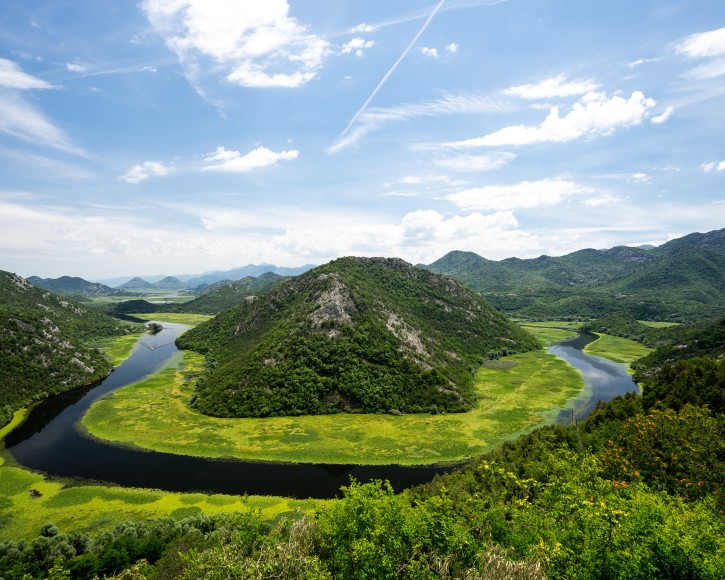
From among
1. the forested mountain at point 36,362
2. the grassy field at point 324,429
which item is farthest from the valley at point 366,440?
the forested mountain at point 36,362

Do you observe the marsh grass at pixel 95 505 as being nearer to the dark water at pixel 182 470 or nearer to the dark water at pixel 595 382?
the dark water at pixel 182 470

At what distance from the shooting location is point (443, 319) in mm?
188875

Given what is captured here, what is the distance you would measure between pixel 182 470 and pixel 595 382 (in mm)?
142654

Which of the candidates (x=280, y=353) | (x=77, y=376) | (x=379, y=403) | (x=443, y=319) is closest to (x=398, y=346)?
(x=379, y=403)

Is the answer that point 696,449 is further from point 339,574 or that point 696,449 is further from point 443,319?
point 443,319

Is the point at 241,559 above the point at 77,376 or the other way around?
above

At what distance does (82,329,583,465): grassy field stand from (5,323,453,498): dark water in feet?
10.2

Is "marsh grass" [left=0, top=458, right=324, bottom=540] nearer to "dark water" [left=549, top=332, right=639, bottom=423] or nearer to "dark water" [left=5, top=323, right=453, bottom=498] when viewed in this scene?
"dark water" [left=5, top=323, right=453, bottom=498]

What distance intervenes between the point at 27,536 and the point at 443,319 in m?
164

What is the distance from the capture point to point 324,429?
314 feet

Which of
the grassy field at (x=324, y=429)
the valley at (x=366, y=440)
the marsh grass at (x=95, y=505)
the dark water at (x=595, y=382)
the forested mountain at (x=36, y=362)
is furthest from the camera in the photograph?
the forested mountain at (x=36, y=362)

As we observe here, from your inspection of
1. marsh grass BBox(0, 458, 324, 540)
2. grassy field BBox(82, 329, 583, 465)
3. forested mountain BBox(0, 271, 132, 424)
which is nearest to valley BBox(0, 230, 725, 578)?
marsh grass BBox(0, 458, 324, 540)

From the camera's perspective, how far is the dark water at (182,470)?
70219 mm

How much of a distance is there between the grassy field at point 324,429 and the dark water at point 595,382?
189 inches
